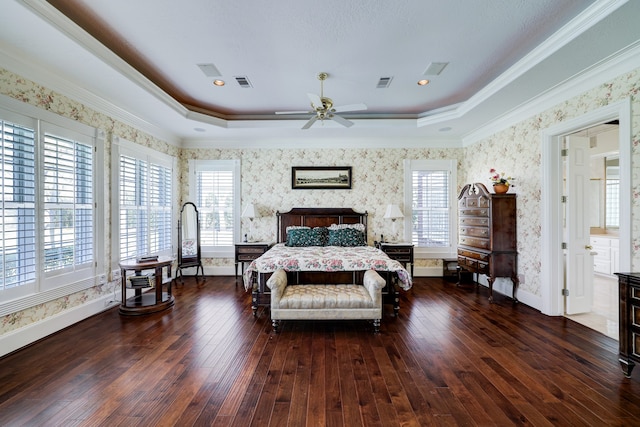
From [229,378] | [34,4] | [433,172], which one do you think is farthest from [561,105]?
[34,4]

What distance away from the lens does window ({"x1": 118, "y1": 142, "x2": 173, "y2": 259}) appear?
14.3ft

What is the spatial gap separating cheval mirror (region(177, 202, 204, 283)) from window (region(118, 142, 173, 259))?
0.73 feet

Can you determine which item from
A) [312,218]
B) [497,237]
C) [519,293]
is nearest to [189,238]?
[312,218]

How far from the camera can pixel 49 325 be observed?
126 inches

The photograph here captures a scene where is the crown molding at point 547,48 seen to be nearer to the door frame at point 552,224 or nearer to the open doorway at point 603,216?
the door frame at point 552,224

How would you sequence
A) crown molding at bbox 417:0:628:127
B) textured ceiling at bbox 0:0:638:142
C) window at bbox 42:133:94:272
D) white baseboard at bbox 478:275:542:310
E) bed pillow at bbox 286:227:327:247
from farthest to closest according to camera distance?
1. bed pillow at bbox 286:227:327:247
2. white baseboard at bbox 478:275:542:310
3. window at bbox 42:133:94:272
4. textured ceiling at bbox 0:0:638:142
5. crown molding at bbox 417:0:628:127

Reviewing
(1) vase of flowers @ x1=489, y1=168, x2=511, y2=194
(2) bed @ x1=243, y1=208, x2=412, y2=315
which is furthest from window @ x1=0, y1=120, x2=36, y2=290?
(1) vase of flowers @ x1=489, y1=168, x2=511, y2=194

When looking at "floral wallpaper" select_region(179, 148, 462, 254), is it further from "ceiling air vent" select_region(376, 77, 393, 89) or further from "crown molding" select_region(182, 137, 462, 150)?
"ceiling air vent" select_region(376, 77, 393, 89)

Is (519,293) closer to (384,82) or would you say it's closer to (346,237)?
(346,237)

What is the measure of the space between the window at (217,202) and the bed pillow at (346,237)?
2.15 metres

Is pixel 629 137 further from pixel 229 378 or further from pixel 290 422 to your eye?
pixel 229 378

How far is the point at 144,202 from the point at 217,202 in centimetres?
145

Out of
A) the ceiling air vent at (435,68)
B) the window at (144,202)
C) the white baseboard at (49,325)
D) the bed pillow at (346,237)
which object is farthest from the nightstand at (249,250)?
the ceiling air vent at (435,68)

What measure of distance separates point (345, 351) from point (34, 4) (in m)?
4.03
